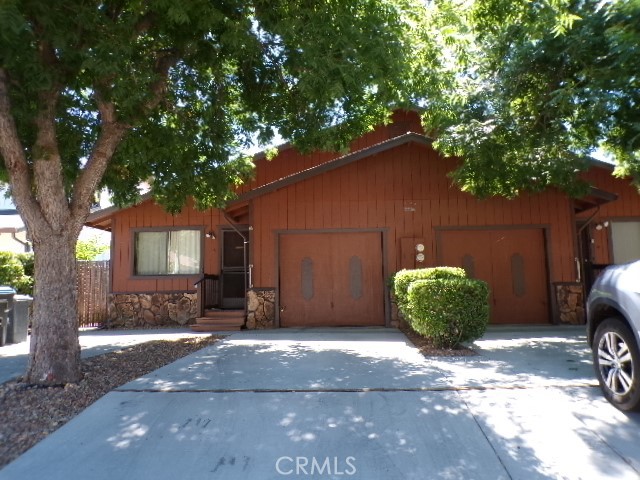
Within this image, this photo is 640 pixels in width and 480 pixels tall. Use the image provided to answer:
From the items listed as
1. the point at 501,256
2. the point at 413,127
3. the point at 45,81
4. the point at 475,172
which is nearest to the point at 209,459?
the point at 45,81

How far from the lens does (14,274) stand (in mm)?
13133

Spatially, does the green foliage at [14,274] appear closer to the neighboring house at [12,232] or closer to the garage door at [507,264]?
the neighboring house at [12,232]

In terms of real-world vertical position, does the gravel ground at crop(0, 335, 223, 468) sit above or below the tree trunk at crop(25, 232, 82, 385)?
below

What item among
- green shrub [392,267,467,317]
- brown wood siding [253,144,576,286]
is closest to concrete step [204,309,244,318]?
brown wood siding [253,144,576,286]

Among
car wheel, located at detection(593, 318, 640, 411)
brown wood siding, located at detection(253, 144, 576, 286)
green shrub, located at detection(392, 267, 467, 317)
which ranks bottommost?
car wheel, located at detection(593, 318, 640, 411)

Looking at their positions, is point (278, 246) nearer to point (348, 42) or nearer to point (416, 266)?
point (416, 266)

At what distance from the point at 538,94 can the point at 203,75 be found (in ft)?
20.0

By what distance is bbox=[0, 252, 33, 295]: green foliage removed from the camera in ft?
42.4

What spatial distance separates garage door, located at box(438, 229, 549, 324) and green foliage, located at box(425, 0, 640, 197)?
4.60ft

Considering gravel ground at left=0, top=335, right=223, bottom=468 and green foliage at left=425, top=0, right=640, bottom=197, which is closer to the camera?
gravel ground at left=0, top=335, right=223, bottom=468

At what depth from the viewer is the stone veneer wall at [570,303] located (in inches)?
420

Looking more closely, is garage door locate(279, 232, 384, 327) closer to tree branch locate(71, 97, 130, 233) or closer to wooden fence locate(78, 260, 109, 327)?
tree branch locate(71, 97, 130, 233)

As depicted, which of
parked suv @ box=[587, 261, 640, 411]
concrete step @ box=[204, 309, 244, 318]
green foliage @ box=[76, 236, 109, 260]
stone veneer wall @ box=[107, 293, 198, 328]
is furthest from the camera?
green foliage @ box=[76, 236, 109, 260]

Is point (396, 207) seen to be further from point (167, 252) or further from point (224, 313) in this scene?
point (167, 252)
